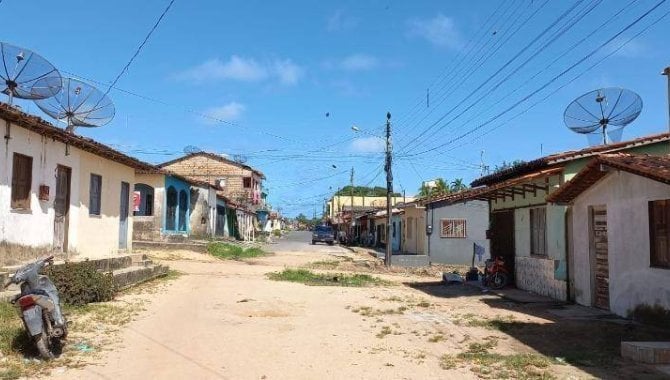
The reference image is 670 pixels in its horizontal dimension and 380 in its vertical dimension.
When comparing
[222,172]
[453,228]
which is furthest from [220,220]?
[453,228]

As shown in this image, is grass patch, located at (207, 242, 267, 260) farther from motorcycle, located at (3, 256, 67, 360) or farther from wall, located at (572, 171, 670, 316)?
motorcycle, located at (3, 256, 67, 360)

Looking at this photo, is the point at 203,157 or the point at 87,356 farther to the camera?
the point at 203,157

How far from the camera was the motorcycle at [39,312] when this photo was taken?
6.88 m

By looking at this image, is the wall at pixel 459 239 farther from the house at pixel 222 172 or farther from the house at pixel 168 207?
the house at pixel 222 172

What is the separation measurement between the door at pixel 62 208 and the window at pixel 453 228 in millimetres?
20994

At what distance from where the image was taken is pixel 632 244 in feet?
37.2

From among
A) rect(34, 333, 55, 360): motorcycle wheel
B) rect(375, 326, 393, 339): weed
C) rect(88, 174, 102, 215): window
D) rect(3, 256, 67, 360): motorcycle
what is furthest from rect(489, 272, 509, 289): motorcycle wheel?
rect(34, 333, 55, 360): motorcycle wheel

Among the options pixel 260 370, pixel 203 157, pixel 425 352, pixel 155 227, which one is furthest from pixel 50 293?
pixel 203 157

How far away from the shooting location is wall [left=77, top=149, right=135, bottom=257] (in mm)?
16312

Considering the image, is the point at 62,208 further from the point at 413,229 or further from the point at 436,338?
the point at 413,229

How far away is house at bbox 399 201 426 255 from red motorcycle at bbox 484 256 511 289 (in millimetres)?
14302

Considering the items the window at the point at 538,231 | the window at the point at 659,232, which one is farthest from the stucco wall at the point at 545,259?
the window at the point at 659,232

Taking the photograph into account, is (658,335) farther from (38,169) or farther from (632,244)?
(38,169)

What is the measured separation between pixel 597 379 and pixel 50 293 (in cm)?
658
